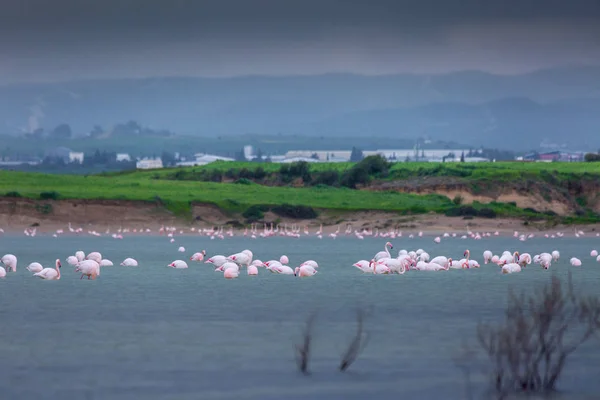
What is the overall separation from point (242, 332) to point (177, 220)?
45360 mm

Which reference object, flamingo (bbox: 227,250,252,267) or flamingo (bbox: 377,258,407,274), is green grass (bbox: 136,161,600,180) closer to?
flamingo (bbox: 227,250,252,267)

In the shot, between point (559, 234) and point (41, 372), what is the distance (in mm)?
46659

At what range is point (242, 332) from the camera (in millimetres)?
20203

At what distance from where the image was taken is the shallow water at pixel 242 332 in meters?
15.7

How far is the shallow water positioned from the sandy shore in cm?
2767

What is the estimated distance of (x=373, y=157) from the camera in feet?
317

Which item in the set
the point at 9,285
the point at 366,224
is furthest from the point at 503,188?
the point at 9,285

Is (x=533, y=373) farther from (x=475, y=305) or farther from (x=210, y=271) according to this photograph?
(x=210, y=271)

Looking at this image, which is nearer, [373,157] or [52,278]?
[52,278]

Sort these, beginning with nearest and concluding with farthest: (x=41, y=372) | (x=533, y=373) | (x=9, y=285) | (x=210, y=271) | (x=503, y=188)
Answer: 1. (x=533, y=373)
2. (x=41, y=372)
3. (x=9, y=285)
4. (x=210, y=271)
5. (x=503, y=188)

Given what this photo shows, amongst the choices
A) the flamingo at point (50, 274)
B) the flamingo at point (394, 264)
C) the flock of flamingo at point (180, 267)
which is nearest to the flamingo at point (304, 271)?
the flock of flamingo at point (180, 267)

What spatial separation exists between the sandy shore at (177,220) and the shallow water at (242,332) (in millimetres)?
27666

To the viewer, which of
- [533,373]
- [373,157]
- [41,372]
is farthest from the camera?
[373,157]

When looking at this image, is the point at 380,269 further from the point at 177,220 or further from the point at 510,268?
the point at 177,220
